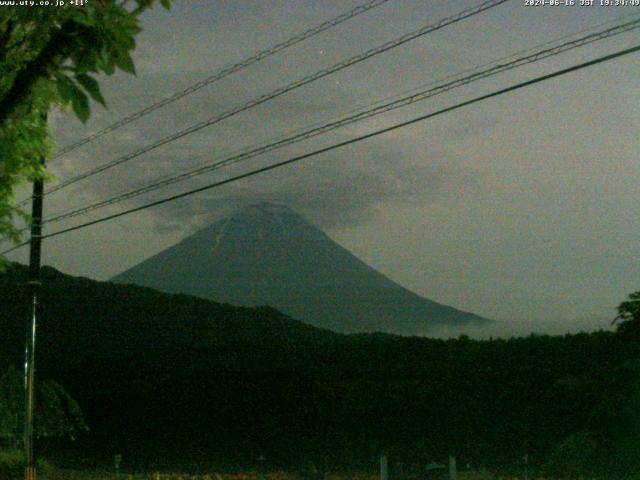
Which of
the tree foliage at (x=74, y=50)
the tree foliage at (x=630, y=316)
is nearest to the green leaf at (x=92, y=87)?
the tree foliage at (x=74, y=50)

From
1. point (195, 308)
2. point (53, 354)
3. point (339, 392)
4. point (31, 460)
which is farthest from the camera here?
point (195, 308)

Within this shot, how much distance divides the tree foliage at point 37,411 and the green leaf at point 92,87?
Answer: 24.8 meters

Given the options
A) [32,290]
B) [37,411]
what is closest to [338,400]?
[37,411]

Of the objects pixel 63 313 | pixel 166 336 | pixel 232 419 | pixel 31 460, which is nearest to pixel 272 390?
pixel 232 419

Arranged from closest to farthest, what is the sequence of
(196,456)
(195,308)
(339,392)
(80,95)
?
(80,95)
(196,456)
(339,392)
(195,308)

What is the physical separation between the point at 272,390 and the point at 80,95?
126ft

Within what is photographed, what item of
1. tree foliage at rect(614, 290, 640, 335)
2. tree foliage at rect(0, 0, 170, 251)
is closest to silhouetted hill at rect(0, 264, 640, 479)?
tree foliage at rect(614, 290, 640, 335)

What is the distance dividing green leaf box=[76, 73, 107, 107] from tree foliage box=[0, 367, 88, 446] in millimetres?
24768

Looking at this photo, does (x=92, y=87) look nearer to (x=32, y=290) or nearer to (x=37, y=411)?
(x=32, y=290)

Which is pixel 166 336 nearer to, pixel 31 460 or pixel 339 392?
pixel 339 392

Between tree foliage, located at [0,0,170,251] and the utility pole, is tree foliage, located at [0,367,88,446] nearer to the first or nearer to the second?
the utility pole

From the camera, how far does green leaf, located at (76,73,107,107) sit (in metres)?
4.13

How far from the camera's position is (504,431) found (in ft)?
110

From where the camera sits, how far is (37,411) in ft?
90.7
